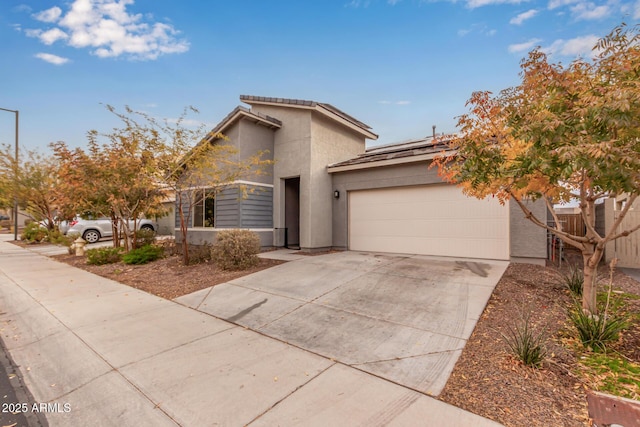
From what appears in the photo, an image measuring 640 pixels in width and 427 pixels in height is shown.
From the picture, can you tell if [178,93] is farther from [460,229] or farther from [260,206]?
[460,229]

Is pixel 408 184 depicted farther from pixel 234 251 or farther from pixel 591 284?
pixel 234 251

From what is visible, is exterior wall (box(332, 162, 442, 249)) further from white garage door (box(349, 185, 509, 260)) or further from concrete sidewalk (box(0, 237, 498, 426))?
concrete sidewalk (box(0, 237, 498, 426))

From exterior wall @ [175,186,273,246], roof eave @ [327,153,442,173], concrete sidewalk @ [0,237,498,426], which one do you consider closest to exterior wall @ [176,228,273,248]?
exterior wall @ [175,186,273,246]

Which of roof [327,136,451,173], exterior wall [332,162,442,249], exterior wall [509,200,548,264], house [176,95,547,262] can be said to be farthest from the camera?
exterior wall [332,162,442,249]

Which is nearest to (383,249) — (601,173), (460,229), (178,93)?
(460,229)

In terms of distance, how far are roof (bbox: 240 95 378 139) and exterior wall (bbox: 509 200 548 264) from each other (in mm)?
6727

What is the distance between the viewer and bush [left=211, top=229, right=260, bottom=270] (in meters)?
7.38

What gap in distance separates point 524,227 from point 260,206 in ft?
28.1

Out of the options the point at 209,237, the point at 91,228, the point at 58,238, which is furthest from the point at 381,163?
the point at 91,228

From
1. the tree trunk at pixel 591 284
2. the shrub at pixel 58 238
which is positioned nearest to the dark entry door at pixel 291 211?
the tree trunk at pixel 591 284

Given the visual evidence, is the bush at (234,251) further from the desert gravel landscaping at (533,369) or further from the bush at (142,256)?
the bush at (142,256)

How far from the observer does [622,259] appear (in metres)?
7.42

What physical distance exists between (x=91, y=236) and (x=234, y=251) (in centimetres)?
1407

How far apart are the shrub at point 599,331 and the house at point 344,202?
14.8ft
